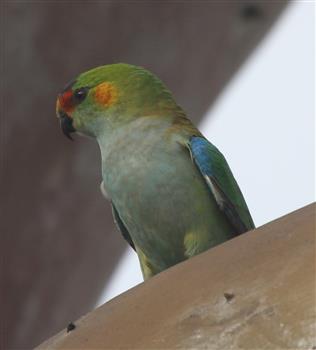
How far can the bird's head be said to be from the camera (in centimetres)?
288

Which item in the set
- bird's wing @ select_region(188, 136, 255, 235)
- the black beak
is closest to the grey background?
the black beak

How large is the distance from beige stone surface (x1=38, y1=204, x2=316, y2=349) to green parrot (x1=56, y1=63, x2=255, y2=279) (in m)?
0.85

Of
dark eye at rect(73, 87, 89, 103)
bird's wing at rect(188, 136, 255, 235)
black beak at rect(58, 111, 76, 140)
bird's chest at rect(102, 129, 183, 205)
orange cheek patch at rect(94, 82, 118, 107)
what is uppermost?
dark eye at rect(73, 87, 89, 103)

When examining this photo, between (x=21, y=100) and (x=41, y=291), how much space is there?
2.29 ft

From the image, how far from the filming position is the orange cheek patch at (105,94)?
9.50 feet

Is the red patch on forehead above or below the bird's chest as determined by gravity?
above

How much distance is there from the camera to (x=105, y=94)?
290cm

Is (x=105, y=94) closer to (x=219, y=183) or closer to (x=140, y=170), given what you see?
(x=140, y=170)

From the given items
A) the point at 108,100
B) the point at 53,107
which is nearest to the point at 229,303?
the point at 108,100

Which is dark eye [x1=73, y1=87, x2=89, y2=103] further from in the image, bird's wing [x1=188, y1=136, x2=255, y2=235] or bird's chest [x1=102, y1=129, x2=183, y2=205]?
bird's wing [x1=188, y1=136, x2=255, y2=235]

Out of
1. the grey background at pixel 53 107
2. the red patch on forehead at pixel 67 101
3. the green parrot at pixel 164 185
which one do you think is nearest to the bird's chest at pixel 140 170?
the green parrot at pixel 164 185

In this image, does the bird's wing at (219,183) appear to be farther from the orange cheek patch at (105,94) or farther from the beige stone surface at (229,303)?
the beige stone surface at (229,303)

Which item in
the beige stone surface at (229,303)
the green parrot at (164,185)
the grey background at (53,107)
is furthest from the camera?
the grey background at (53,107)

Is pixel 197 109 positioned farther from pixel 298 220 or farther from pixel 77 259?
pixel 298 220
